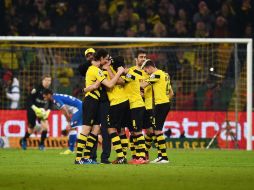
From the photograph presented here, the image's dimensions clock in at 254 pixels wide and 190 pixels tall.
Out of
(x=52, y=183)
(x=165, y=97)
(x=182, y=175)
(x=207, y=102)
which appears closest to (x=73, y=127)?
(x=165, y=97)

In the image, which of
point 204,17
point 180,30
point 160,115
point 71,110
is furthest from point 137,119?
point 204,17

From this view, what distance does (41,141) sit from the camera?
23.5m

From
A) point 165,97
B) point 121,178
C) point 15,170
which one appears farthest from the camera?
point 165,97

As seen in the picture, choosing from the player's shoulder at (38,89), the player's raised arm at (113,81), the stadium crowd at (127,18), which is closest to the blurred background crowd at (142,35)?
the stadium crowd at (127,18)

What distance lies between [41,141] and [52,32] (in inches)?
286

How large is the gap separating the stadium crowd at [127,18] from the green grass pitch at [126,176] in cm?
1341

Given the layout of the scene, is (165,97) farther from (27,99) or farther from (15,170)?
(27,99)

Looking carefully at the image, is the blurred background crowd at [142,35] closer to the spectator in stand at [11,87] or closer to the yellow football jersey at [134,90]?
the spectator in stand at [11,87]

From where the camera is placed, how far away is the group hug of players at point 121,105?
51.4 feet

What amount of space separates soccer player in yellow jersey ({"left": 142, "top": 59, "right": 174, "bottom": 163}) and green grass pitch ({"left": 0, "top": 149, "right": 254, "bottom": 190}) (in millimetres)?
553

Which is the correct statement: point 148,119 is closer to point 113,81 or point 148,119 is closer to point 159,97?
point 159,97

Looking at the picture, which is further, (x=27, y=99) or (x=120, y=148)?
(x=27, y=99)

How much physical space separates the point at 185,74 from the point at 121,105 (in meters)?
10.8

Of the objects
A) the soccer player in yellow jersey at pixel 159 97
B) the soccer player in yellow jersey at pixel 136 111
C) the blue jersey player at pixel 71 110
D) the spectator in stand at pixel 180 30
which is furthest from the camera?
the spectator in stand at pixel 180 30
